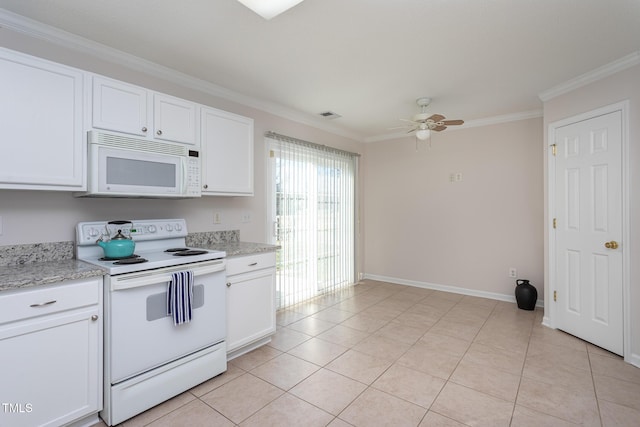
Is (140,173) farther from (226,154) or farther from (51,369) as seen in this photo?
(51,369)

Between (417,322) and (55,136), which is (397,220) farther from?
(55,136)

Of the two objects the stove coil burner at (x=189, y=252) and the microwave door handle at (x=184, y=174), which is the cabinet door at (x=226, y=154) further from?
the stove coil burner at (x=189, y=252)

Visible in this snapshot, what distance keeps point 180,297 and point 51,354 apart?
0.69 m

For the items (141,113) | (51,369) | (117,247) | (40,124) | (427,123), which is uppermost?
(427,123)

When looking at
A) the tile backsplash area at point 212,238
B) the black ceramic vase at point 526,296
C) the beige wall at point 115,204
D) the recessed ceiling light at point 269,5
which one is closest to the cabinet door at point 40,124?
the beige wall at point 115,204

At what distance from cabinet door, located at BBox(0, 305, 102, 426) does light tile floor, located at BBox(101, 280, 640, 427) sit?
35cm

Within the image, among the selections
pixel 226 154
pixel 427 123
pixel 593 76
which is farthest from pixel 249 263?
pixel 593 76

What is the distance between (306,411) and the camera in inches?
78.2

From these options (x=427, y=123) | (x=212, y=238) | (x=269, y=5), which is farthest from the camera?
(x=427, y=123)

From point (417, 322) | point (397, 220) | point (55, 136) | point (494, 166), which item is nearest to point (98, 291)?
point (55, 136)

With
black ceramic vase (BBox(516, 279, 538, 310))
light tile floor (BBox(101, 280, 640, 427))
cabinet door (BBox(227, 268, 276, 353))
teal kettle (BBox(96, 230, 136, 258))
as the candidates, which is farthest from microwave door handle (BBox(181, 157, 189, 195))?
black ceramic vase (BBox(516, 279, 538, 310))

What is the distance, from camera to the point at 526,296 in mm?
3889

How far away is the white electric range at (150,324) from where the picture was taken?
187cm

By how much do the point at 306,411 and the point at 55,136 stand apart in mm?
2351
